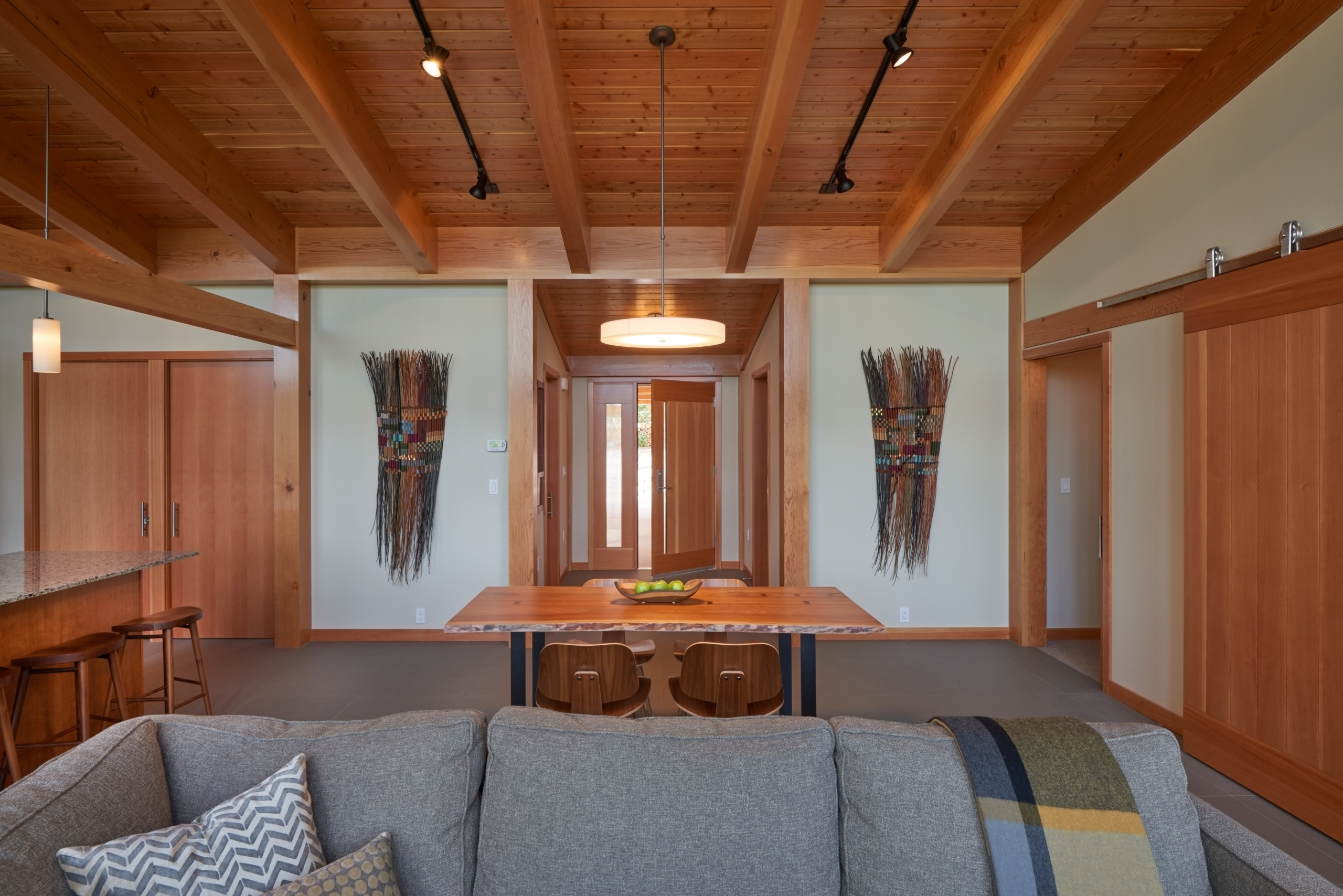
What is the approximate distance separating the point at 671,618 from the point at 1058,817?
1.59m

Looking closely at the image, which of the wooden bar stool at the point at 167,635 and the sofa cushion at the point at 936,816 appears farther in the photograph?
the wooden bar stool at the point at 167,635

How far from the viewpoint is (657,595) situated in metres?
2.98

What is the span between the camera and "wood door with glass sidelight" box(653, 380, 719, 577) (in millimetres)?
6906

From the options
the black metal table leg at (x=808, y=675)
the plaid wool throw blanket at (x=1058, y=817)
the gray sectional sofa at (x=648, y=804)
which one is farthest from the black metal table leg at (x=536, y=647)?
the plaid wool throw blanket at (x=1058, y=817)

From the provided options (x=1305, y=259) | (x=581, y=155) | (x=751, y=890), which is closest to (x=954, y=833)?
(x=751, y=890)

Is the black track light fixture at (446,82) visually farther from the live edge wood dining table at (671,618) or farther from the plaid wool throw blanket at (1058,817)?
the plaid wool throw blanket at (1058,817)

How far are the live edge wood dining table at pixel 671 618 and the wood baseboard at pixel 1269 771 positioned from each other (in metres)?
1.55

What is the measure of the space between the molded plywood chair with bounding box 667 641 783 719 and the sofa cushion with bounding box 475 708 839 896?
1054 mm

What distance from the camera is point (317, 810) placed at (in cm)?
137

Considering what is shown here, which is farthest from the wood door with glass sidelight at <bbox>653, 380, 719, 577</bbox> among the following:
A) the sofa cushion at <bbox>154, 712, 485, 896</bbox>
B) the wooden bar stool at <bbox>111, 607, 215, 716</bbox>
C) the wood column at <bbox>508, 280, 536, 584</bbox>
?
the sofa cushion at <bbox>154, 712, 485, 896</bbox>

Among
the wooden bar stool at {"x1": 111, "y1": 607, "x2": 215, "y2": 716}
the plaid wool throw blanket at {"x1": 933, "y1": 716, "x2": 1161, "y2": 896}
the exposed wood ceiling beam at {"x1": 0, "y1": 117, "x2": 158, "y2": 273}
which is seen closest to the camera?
the plaid wool throw blanket at {"x1": 933, "y1": 716, "x2": 1161, "y2": 896}

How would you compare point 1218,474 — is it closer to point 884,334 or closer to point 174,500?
point 884,334

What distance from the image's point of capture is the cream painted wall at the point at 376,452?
191 inches

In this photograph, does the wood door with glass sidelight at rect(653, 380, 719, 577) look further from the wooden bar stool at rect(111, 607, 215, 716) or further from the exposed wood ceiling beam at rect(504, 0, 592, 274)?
the wooden bar stool at rect(111, 607, 215, 716)
